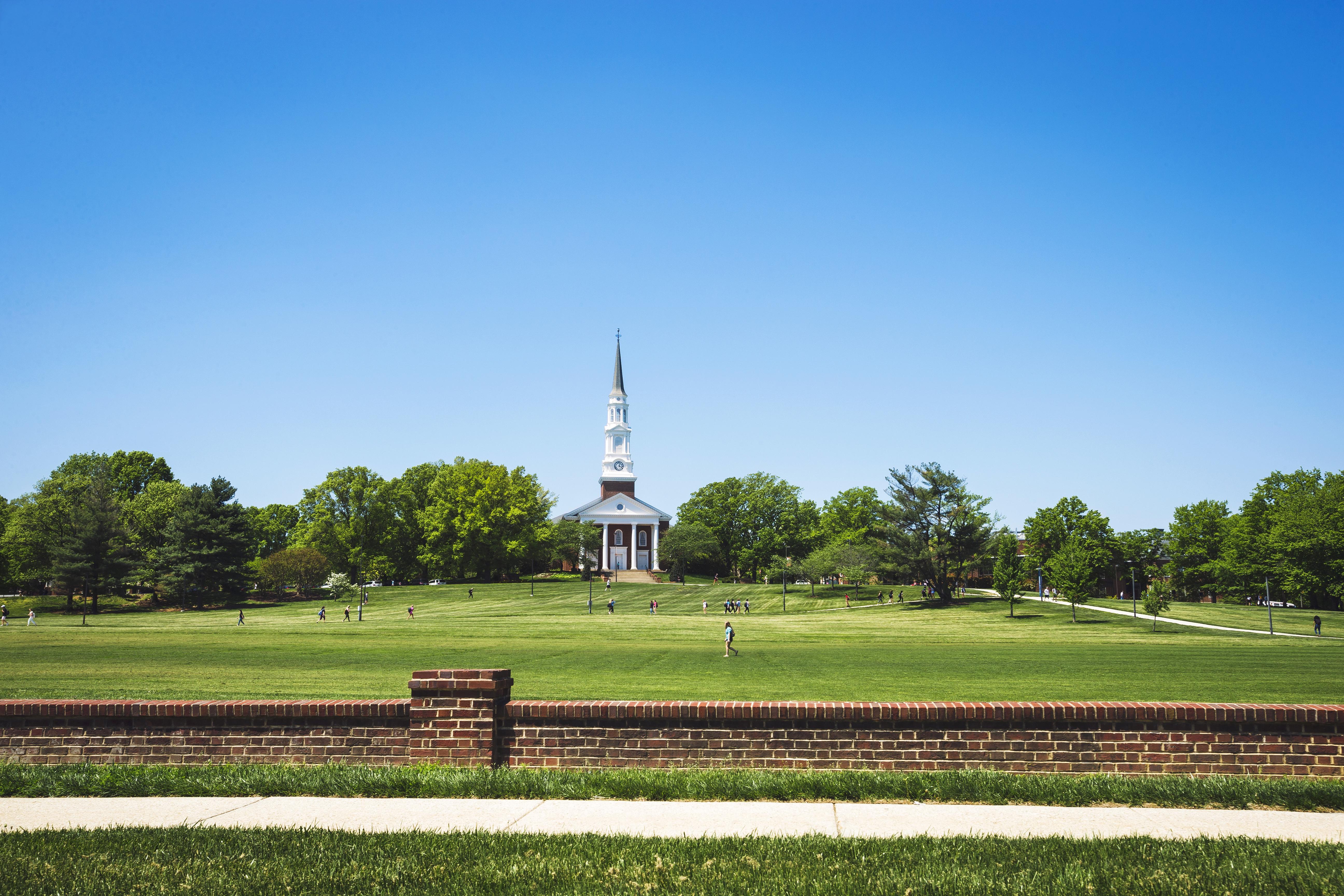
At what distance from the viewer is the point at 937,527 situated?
75438 millimetres

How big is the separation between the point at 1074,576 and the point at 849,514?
172 ft

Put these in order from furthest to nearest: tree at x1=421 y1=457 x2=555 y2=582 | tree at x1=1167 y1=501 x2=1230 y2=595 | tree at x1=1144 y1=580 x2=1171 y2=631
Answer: tree at x1=1167 y1=501 x2=1230 y2=595
tree at x1=421 y1=457 x2=555 y2=582
tree at x1=1144 y1=580 x2=1171 y2=631

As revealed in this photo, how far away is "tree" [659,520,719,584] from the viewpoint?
10006 centimetres

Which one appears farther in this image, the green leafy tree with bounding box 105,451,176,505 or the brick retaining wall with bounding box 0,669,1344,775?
the green leafy tree with bounding box 105,451,176,505

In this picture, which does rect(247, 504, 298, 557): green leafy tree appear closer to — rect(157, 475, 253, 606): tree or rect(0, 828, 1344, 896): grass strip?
rect(157, 475, 253, 606): tree

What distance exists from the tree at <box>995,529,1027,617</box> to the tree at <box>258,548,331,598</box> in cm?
6063

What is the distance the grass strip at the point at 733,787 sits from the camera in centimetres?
740

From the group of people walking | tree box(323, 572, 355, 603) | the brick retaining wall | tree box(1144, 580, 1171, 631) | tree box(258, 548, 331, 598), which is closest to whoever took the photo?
the brick retaining wall

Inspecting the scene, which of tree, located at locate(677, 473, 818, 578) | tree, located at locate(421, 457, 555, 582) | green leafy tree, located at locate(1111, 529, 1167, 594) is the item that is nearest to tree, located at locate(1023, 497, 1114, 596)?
green leafy tree, located at locate(1111, 529, 1167, 594)

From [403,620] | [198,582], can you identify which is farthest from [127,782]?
[198,582]

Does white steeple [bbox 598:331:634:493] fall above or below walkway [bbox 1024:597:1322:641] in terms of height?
above

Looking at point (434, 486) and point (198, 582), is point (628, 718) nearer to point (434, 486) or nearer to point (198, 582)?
point (198, 582)

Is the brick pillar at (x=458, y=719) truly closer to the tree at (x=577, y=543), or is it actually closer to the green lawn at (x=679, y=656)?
the green lawn at (x=679, y=656)

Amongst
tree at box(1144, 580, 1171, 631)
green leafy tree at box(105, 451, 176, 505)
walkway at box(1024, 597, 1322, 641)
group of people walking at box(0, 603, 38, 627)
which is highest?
green leafy tree at box(105, 451, 176, 505)
